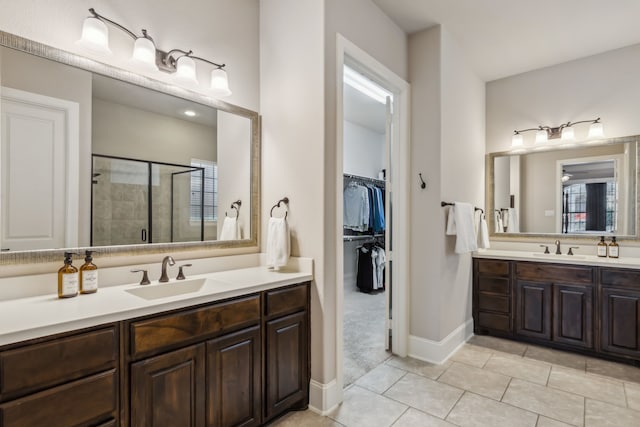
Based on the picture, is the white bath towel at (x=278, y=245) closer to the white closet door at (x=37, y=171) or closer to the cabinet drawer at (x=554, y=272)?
the white closet door at (x=37, y=171)

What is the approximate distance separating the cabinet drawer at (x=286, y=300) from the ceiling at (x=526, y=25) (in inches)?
87.3

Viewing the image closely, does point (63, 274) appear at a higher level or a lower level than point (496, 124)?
lower

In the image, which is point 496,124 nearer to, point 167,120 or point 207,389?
point 167,120

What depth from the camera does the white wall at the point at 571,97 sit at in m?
3.10

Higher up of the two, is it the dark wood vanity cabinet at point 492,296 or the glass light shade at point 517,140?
the glass light shade at point 517,140

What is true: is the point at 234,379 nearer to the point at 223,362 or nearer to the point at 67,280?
the point at 223,362

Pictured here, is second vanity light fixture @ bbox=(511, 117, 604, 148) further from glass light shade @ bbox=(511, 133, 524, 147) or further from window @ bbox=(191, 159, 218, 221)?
window @ bbox=(191, 159, 218, 221)

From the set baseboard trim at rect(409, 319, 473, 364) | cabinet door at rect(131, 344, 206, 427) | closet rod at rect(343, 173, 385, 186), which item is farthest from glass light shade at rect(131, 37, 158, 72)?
closet rod at rect(343, 173, 385, 186)

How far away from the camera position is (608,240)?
314cm

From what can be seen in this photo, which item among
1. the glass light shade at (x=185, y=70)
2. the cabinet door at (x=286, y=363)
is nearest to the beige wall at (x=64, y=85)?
the glass light shade at (x=185, y=70)

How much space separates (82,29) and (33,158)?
677mm

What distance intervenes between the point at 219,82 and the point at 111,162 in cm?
81

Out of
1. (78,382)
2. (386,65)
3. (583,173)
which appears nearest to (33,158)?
(78,382)

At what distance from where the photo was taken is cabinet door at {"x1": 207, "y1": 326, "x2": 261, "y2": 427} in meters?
1.61
